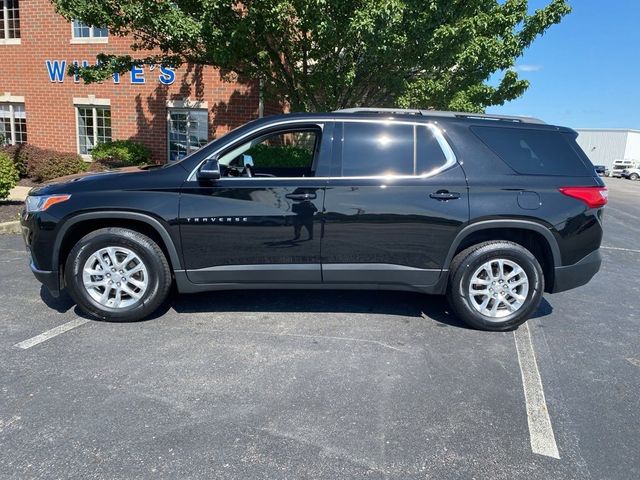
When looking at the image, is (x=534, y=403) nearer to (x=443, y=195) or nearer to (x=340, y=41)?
(x=443, y=195)

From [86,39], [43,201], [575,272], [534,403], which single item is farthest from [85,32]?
[534,403]

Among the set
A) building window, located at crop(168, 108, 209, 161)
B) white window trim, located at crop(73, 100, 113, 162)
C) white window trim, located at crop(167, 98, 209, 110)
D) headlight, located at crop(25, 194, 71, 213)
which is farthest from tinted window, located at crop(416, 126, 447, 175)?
white window trim, located at crop(73, 100, 113, 162)

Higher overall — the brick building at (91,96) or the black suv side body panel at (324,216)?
the brick building at (91,96)

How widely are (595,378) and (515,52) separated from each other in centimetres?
743

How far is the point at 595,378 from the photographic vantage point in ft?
11.5

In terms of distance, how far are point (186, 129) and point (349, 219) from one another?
11.1 m

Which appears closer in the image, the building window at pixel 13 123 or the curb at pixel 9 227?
the curb at pixel 9 227

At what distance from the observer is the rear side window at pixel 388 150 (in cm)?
410

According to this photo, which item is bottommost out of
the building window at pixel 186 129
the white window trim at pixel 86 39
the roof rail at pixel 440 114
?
the roof rail at pixel 440 114

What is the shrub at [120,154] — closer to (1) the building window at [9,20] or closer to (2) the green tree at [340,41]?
(2) the green tree at [340,41]

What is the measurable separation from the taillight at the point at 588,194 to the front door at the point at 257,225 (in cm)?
208

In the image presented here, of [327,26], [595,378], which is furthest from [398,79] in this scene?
[595,378]

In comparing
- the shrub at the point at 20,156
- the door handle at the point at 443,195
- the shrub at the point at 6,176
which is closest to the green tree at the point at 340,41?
the shrub at the point at 6,176

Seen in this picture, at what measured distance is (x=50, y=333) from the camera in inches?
157
